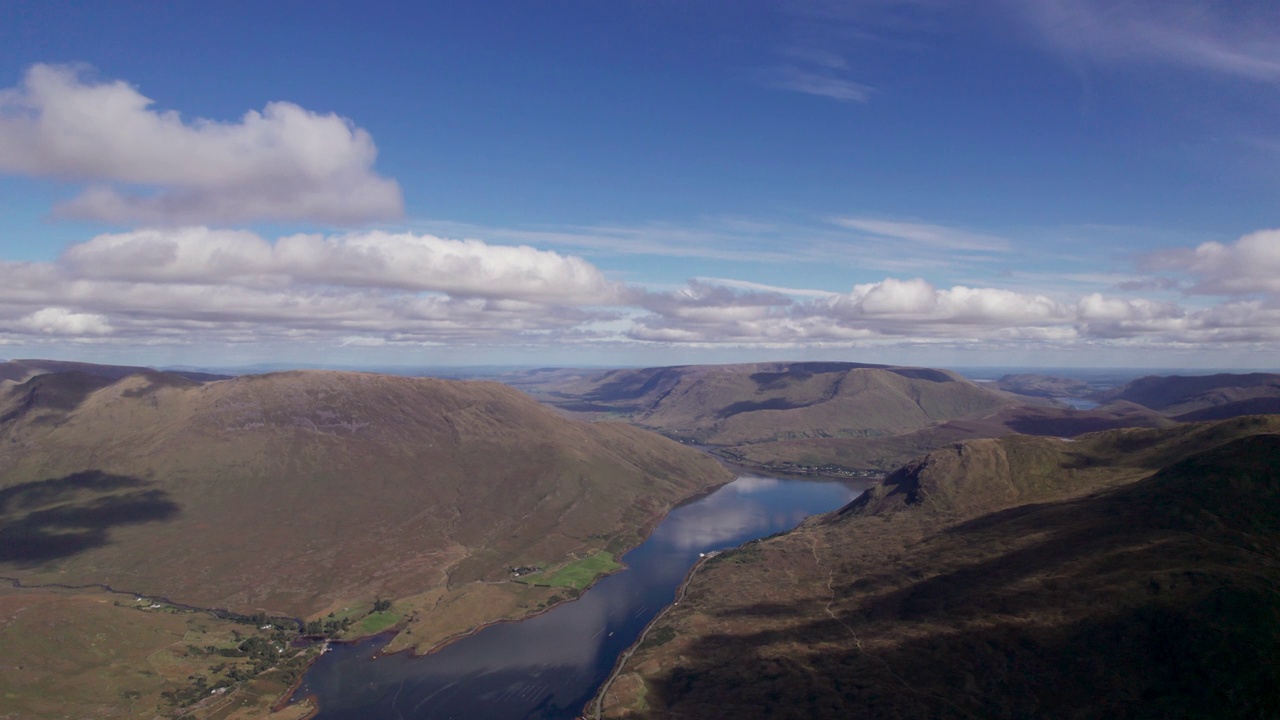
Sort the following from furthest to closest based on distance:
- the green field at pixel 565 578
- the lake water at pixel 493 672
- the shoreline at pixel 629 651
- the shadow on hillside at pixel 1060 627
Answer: the green field at pixel 565 578 < the lake water at pixel 493 672 < the shoreline at pixel 629 651 < the shadow on hillside at pixel 1060 627

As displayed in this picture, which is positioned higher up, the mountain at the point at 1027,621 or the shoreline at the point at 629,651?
the mountain at the point at 1027,621

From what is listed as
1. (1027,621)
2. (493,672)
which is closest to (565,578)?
(493,672)

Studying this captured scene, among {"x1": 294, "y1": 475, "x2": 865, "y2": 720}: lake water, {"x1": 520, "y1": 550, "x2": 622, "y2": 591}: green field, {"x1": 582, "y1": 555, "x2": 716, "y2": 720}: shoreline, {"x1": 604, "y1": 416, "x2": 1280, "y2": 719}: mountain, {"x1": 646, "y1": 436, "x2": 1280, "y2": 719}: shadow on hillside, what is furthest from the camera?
{"x1": 520, "y1": 550, "x2": 622, "y2": 591}: green field

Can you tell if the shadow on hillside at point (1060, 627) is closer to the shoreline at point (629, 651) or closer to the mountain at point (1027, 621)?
the mountain at point (1027, 621)

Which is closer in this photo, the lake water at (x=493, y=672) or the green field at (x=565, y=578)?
the lake water at (x=493, y=672)

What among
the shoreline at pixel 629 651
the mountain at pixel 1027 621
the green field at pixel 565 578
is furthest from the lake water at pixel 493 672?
the green field at pixel 565 578

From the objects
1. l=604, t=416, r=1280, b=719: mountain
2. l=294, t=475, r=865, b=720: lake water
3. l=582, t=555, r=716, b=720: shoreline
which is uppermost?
l=604, t=416, r=1280, b=719: mountain

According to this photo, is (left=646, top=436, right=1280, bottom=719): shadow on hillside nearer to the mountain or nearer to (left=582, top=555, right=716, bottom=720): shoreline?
the mountain

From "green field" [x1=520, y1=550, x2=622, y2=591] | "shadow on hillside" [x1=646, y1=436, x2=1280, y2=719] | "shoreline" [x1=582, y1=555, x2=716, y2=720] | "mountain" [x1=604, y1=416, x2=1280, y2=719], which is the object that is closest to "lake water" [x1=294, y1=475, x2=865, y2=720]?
"shoreline" [x1=582, y1=555, x2=716, y2=720]

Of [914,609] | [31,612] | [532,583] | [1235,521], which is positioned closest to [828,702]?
[914,609]
